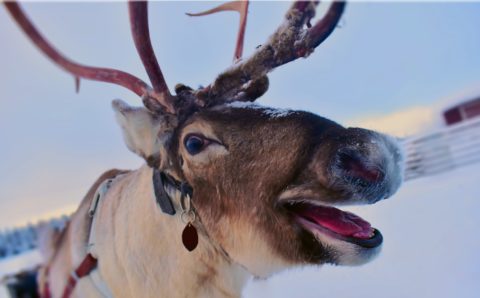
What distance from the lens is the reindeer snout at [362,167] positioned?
3.14 ft

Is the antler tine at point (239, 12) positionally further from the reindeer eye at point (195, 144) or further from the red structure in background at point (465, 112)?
the red structure in background at point (465, 112)

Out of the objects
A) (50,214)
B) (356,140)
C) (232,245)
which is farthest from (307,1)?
(50,214)

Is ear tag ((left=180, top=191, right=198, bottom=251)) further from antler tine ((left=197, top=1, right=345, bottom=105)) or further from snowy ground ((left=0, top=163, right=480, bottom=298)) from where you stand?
snowy ground ((left=0, top=163, right=480, bottom=298))

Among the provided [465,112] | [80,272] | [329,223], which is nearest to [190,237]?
[329,223]

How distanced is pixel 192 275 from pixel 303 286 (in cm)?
80

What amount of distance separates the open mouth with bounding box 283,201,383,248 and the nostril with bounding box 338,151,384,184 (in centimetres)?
16

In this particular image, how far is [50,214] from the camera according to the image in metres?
1.57

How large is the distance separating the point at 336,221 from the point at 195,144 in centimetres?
44

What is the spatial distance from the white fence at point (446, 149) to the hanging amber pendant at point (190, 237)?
3.68m

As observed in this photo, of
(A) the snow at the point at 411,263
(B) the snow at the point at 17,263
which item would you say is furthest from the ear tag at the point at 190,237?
(B) the snow at the point at 17,263

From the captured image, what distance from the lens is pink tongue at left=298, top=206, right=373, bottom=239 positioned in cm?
109

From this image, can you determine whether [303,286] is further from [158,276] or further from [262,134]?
[262,134]

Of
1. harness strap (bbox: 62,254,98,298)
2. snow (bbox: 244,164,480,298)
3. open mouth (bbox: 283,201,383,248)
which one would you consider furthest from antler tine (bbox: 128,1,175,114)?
snow (bbox: 244,164,480,298)

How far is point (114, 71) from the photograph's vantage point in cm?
131
